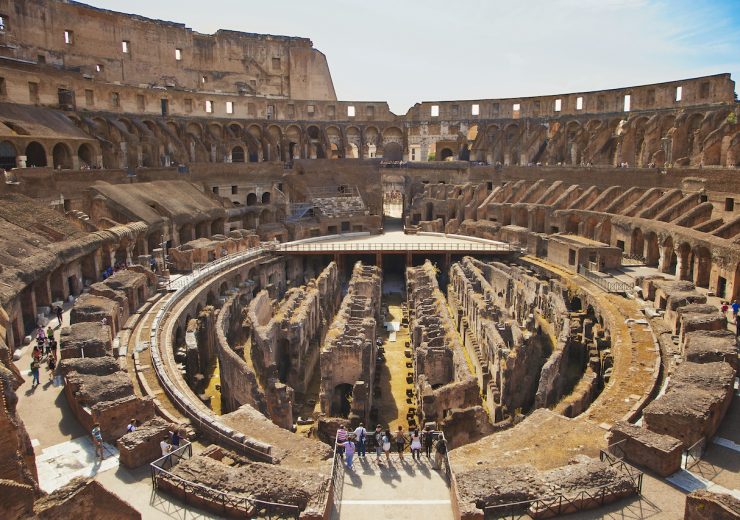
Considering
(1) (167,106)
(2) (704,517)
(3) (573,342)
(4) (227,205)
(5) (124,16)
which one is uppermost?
(5) (124,16)

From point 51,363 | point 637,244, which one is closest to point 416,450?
point 51,363

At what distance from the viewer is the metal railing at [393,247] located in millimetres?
37500

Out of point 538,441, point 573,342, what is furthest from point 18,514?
point 573,342

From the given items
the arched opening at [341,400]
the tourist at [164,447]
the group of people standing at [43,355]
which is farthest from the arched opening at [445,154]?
the tourist at [164,447]

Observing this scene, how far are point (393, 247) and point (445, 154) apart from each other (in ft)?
74.2

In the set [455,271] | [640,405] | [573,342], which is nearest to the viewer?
[640,405]

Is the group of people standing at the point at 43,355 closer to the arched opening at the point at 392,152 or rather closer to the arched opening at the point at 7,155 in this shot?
the arched opening at the point at 7,155

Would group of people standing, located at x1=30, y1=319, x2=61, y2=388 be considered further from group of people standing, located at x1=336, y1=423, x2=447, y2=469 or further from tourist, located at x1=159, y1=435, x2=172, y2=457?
group of people standing, located at x1=336, y1=423, x2=447, y2=469

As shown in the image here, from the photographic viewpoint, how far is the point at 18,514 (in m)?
8.34

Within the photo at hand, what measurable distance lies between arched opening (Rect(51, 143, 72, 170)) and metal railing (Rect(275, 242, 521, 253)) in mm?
13889

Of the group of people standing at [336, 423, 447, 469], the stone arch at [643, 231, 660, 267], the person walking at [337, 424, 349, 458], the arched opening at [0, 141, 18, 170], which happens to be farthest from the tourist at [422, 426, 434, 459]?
the arched opening at [0, 141, 18, 170]

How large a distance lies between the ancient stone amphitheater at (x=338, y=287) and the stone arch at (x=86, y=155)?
22cm

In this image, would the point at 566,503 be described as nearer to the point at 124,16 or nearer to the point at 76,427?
the point at 76,427

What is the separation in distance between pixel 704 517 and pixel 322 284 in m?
22.1
